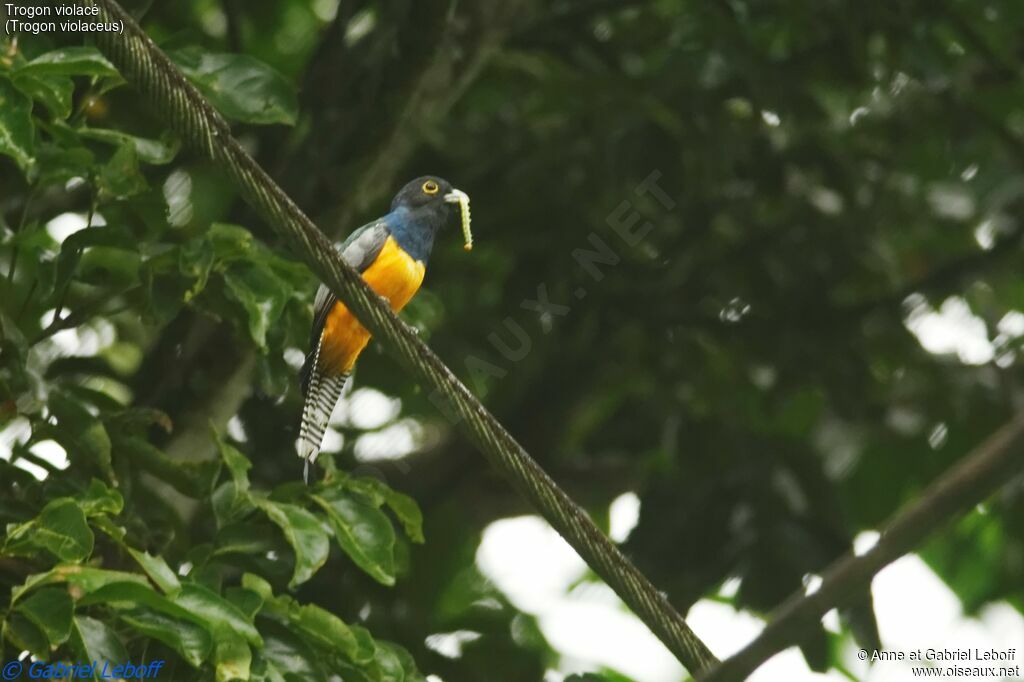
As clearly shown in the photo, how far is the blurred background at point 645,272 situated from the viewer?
5508mm

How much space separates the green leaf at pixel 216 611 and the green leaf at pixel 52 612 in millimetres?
237

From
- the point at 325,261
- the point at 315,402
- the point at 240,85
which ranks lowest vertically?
the point at 315,402

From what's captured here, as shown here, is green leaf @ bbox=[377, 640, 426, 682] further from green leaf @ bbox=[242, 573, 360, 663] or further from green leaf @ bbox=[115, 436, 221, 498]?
green leaf @ bbox=[115, 436, 221, 498]

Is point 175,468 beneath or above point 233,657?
beneath

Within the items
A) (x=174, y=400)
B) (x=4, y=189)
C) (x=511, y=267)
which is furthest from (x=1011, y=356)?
(x=4, y=189)

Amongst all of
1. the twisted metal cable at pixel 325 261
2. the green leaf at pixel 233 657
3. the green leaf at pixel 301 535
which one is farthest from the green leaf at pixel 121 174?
the green leaf at pixel 233 657

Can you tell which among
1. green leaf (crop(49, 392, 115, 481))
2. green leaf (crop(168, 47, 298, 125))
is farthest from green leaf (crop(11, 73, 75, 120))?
green leaf (crop(49, 392, 115, 481))

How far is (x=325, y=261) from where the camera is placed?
10.6 ft

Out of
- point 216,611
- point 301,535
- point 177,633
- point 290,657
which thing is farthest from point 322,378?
point 177,633

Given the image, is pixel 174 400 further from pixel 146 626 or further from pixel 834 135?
pixel 834 135

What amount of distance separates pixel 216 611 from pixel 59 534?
39 centimetres

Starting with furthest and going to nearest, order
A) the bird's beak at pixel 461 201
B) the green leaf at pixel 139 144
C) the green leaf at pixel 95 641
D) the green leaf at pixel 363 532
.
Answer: the bird's beak at pixel 461 201 → the green leaf at pixel 139 144 → the green leaf at pixel 363 532 → the green leaf at pixel 95 641

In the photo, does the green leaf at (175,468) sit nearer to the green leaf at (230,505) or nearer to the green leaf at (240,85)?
the green leaf at (230,505)

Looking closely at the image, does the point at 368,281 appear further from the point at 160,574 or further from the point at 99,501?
the point at 160,574
